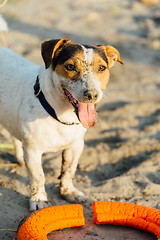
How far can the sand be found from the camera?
165 inches

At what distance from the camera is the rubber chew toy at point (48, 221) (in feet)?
9.80

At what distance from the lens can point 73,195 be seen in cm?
412

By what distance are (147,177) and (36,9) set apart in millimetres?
9226

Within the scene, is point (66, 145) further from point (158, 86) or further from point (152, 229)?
point (158, 86)

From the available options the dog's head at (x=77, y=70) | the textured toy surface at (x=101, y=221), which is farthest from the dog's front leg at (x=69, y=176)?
the dog's head at (x=77, y=70)

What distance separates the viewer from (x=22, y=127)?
3.59 metres

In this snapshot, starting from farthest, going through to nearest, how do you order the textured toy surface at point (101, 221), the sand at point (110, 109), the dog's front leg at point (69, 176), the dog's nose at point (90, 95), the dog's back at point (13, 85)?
the sand at point (110, 109) → the dog's front leg at point (69, 176) → the dog's back at point (13, 85) → the textured toy surface at point (101, 221) → the dog's nose at point (90, 95)

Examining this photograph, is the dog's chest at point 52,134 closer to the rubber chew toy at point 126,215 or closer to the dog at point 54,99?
the dog at point 54,99

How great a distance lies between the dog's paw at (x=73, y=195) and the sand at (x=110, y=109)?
70 millimetres

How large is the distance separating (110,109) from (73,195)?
9.72 ft

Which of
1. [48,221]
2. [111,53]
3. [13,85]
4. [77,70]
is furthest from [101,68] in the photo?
[48,221]

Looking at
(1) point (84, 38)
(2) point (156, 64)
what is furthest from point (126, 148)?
(1) point (84, 38)

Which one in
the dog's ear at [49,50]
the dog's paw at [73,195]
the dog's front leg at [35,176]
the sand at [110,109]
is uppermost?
the dog's ear at [49,50]

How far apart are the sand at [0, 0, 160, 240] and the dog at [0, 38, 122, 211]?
65 centimetres
